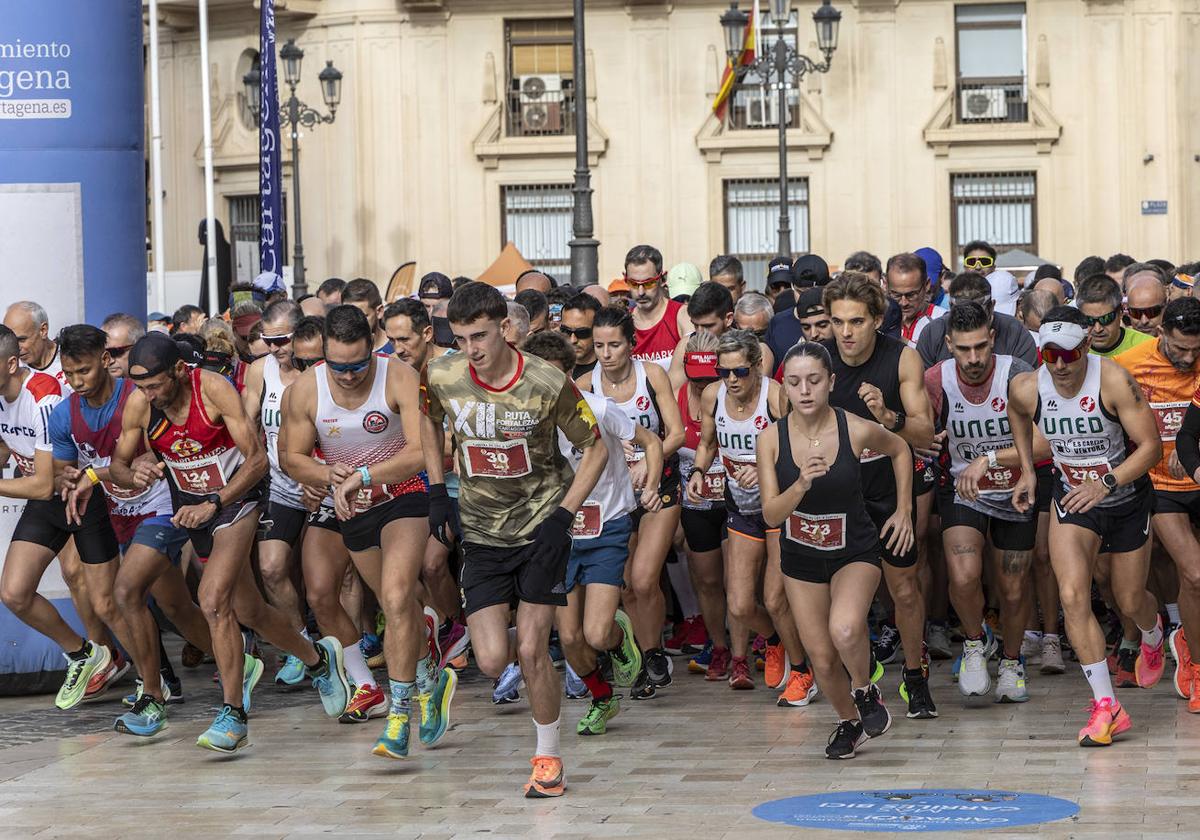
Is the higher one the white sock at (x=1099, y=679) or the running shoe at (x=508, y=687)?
the white sock at (x=1099, y=679)

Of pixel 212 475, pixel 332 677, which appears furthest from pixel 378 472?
pixel 332 677

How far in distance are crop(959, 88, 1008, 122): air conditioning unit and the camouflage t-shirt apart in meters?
26.4

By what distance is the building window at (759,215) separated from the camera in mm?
34000

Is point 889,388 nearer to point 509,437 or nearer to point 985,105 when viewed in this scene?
point 509,437

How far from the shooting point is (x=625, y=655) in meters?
10.1

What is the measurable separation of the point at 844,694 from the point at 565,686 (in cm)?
241

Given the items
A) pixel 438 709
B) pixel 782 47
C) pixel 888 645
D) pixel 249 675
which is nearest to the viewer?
pixel 438 709

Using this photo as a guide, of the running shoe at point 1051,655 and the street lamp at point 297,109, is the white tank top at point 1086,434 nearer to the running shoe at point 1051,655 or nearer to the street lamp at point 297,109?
the running shoe at point 1051,655

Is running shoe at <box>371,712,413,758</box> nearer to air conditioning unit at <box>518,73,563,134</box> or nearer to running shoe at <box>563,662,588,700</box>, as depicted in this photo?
running shoe at <box>563,662,588,700</box>

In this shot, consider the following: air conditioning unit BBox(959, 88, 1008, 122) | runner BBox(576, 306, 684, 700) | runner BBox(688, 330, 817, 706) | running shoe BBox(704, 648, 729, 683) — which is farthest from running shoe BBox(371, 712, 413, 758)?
air conditioning unit BBox(959, 88, 1008, 122)

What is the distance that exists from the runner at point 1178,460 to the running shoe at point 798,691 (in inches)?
69.8

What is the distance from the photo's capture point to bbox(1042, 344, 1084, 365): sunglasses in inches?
363

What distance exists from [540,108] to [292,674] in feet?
77.9

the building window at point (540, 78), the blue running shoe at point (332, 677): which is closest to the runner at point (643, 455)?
the blue running shoe at point (332, 677)
